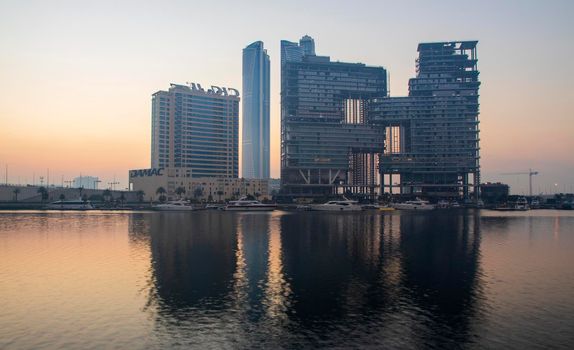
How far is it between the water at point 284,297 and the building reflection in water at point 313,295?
0.14 meters

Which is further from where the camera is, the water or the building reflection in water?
the building reflection in water

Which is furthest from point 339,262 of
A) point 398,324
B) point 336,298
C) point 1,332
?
point 1,332

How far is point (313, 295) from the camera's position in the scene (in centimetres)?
3953

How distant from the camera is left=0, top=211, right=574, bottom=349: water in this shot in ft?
95.2

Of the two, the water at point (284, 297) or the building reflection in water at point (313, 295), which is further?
the building reflection in water at point (313, 295)

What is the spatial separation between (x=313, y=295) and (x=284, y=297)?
2670 millimetres

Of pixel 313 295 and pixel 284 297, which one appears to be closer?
pixel 284 297

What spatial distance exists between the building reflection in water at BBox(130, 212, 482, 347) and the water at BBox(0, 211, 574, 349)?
0.14 meters

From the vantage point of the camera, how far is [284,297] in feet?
127

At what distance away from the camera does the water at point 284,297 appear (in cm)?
2902

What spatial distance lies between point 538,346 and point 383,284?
17.7 meters

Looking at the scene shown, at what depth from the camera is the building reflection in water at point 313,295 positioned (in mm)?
29453

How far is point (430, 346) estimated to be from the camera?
2738 centimetres

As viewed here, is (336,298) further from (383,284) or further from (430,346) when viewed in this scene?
(430,346)
